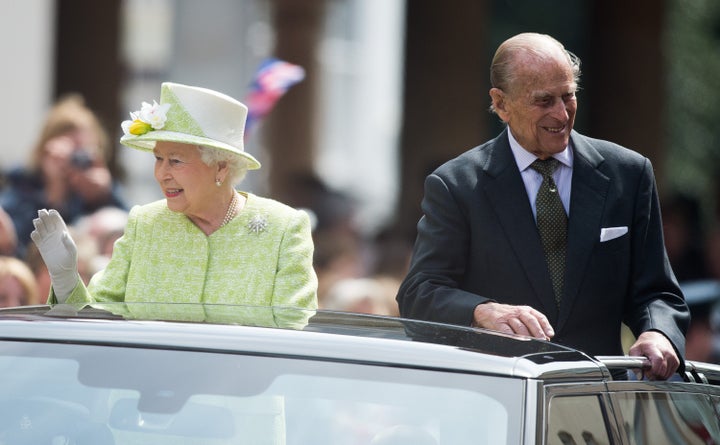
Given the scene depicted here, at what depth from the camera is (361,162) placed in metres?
41.7

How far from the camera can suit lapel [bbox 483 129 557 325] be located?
4590mm

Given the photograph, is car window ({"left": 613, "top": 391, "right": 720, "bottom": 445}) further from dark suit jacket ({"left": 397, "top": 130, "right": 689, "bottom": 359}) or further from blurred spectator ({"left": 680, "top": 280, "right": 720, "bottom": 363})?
blurred spectator ({"left": 680, "top": 280, "right": 720, "bottom": 363})

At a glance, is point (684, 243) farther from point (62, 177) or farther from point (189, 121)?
point (189, 121)

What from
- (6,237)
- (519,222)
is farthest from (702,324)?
(519,222)

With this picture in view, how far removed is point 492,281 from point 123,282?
1.14m

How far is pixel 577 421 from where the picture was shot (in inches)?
143

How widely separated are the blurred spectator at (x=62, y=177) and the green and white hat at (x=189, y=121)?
3.30 meters

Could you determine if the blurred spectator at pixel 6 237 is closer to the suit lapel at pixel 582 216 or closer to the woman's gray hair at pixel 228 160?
the woman's gray hair at pixel 228 160

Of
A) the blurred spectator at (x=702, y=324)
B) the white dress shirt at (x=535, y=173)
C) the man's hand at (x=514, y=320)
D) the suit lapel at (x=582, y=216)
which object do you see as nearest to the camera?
the man's hand at (x=514, y=320)

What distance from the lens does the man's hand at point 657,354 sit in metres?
4.18

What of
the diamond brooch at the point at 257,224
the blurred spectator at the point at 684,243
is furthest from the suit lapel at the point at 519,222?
the blurred spectator at the point at 684,243

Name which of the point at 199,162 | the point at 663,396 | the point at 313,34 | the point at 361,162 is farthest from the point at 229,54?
the point at 361,162

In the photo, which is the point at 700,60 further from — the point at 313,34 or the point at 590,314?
the point at 590,314

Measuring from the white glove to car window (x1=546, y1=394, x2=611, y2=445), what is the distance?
167 centimetres
